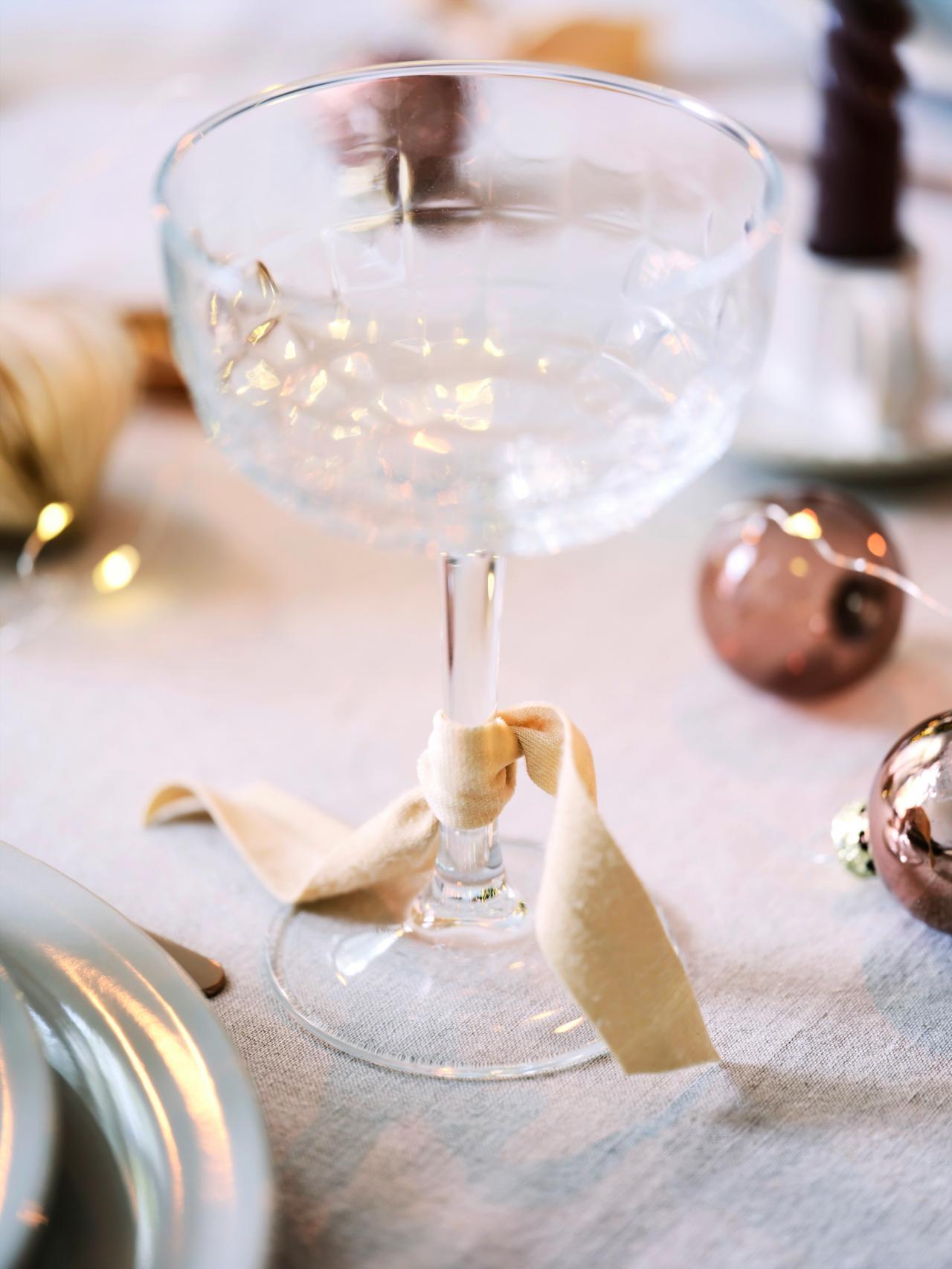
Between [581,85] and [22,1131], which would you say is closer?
[22,1131]

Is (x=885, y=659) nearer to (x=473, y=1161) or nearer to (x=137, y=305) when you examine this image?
(x=473, y=1161)

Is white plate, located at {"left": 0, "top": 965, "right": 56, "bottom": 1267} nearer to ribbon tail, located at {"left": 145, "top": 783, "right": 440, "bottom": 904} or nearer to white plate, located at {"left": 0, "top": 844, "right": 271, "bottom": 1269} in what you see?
white plate, located at {"left": 0, "top": 844, "right": 271, "bottom": 1269}

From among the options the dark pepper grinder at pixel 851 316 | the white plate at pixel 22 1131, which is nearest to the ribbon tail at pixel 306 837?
the white plate at pixel 22 1131

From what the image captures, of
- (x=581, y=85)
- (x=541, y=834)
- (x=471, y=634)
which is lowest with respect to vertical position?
(x=541, y=834)

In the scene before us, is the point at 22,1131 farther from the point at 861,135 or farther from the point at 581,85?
the point at 861,135

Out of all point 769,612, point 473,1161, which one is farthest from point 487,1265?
point 769,612

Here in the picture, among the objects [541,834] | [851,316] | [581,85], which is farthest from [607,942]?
[851,316]
